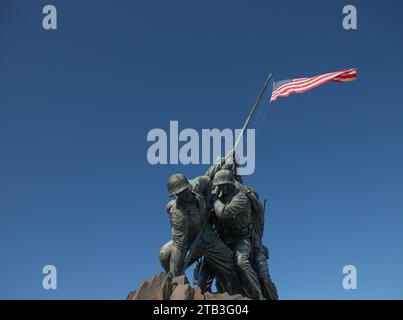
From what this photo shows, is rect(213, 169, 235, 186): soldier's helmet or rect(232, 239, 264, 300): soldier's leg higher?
rect(213, 169, 235, 186): soldier's helmet

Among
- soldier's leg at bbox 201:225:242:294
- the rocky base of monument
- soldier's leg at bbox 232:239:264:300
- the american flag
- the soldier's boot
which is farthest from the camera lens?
the american flag

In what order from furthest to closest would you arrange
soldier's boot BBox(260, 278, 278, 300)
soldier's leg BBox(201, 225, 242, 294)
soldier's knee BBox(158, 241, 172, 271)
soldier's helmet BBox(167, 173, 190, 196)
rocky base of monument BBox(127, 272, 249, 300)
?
1. soldier's leg BBox(201, 225, 242, 294)
2. soldier's boot BBox(260, 278, 278, 300)
3. soldier's knee BBox(158, 241, 172, 271)
4. soldier's helmet BBox(167, 173, 190, 196)
5. rocky base of monument BBox(127, 272, 249, 300)

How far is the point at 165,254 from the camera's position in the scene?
40.9ft

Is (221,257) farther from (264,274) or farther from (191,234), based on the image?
(264,274)

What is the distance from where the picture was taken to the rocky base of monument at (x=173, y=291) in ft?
34.3

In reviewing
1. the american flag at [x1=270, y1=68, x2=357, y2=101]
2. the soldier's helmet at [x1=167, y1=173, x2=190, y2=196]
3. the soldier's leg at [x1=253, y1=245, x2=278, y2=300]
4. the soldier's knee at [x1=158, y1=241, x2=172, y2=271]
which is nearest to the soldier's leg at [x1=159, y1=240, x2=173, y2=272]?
the soldier's knee at [x1=158, y1=241, x2=172, y2=271]

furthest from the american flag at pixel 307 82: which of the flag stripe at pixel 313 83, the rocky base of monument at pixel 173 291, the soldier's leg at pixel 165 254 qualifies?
the rocky base of monument at pixel 173 291

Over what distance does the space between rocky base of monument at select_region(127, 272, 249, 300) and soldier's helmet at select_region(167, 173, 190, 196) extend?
1.88 meters

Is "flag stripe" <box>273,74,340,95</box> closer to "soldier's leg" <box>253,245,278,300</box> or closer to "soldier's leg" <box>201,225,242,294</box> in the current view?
"soldier's leg" <box>253,245,278,300</box>

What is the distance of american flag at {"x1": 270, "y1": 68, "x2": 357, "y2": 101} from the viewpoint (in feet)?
54.1
